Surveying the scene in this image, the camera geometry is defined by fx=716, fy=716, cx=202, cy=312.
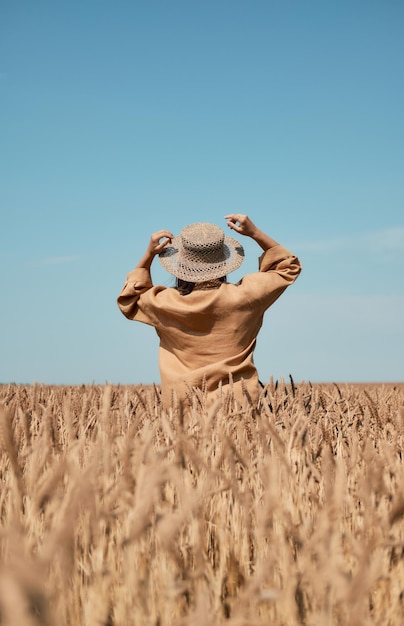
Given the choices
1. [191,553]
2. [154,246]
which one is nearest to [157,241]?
[154,246]

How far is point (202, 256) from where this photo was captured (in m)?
3.35

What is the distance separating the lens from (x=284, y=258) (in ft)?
11.2

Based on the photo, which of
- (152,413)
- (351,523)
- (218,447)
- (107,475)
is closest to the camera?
(107,475)

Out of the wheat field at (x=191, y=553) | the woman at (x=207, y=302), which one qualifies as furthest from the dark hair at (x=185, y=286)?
the wheat field at (x=191, y=553)

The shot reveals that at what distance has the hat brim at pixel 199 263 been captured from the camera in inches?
130

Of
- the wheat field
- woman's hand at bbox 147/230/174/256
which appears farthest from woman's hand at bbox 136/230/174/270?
the wheat field

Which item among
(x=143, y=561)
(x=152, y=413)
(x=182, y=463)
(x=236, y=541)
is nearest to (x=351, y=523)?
(x=236, y=541)

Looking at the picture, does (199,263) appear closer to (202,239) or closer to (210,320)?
(202,239)

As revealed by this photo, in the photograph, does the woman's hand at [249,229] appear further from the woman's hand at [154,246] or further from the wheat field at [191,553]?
the wheat field at [191,553]

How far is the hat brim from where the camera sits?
3.31 meters

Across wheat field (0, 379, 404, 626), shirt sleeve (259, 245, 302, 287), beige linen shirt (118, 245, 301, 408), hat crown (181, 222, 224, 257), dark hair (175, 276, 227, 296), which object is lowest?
wheat field (0, 379, 404, 626)

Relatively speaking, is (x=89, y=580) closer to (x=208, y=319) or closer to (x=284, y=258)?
(x=208, y=319)

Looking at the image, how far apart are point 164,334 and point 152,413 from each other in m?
0.62

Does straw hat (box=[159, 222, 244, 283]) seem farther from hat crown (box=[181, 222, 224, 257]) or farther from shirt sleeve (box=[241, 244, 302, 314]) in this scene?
shirt sleeve (box=[241, 244, 302, 314])
